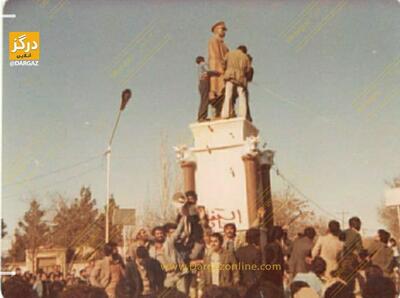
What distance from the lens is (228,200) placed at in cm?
355

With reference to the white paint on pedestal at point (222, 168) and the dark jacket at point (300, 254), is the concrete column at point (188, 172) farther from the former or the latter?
the dark jacket at point (300, 254)

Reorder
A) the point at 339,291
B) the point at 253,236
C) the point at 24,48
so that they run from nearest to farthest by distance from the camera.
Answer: the point at 339,291
the point at 253,236
the point at 24,48

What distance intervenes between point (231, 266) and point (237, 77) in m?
1.40

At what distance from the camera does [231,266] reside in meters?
3.40

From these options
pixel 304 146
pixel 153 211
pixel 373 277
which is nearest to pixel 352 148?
pixel 304 146

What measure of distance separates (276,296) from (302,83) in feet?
5.14

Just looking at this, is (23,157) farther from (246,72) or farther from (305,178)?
(305,178)

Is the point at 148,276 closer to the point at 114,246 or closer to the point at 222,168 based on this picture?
the point at 114,246

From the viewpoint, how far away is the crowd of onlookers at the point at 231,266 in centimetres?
338

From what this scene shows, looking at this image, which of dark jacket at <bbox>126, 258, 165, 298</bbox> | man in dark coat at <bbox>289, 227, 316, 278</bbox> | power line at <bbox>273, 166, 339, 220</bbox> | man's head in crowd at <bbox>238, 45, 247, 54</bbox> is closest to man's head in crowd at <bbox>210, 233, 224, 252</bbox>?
dark jacket at <bbox>126, 258, 165, 298</bbox>

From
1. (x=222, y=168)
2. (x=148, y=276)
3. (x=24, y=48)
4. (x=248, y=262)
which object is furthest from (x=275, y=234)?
(x=24, y=48)

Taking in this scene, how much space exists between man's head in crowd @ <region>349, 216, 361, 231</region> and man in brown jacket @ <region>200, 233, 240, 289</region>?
0.88m

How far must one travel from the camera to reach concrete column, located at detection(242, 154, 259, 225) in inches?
138
